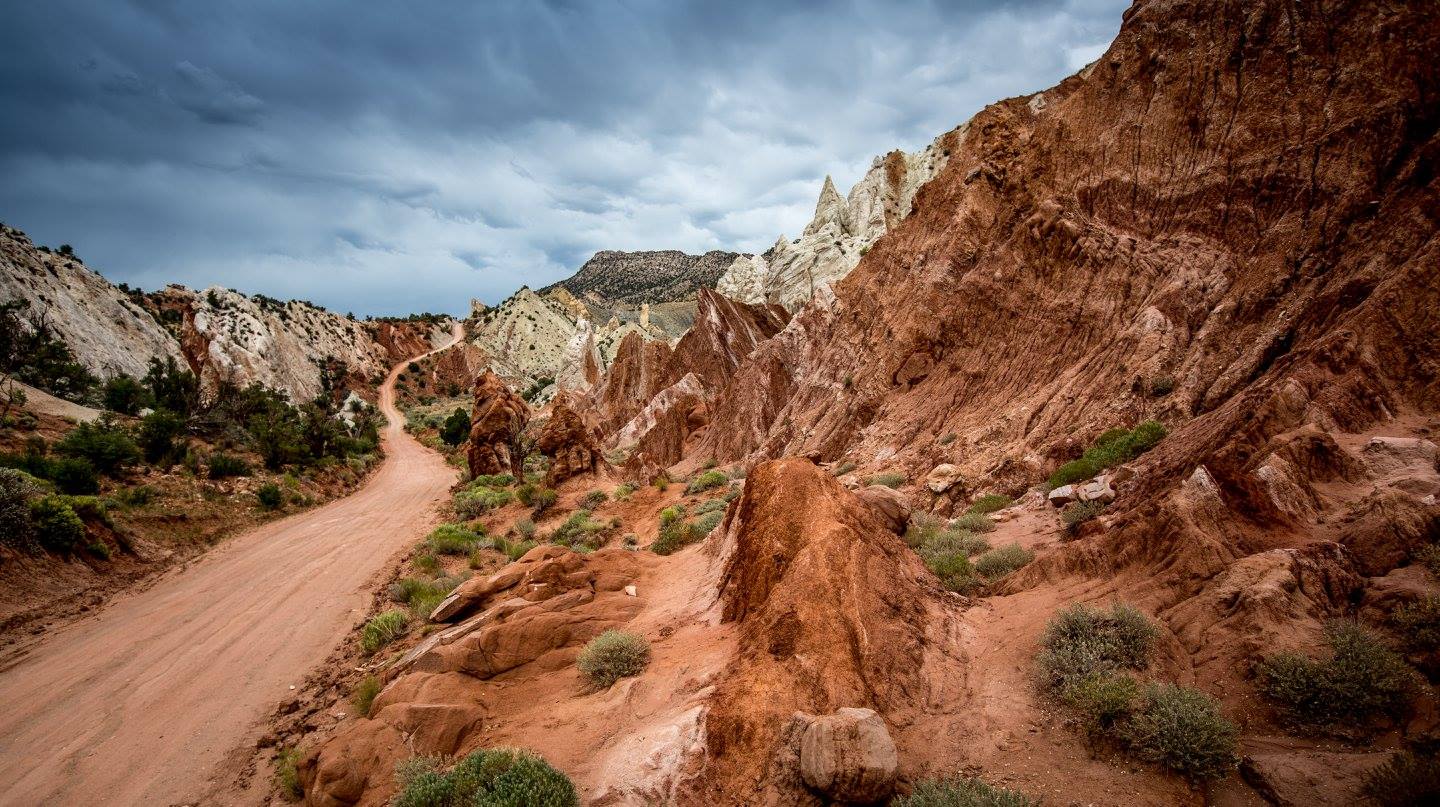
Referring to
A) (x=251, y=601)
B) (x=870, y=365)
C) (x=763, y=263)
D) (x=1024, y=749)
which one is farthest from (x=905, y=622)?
(x=763, y=263)

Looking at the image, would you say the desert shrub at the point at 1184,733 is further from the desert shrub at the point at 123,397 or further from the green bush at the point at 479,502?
the desert shrub at the point at 123,397

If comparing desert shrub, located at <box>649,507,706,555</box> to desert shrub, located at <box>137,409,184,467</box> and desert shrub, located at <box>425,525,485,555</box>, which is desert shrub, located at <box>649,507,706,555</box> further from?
desert shrub, located at <box>137,409,184,467</box>

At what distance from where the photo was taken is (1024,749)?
16.5 ft

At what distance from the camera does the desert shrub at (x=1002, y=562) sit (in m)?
8.93

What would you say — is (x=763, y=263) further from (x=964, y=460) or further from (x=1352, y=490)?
(x=1352, y=490)

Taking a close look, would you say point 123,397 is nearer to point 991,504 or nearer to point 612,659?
point 612,659

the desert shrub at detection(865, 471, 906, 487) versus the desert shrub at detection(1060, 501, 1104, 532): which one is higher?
the desert shrub at detection(1060, 501, 1104, 532)

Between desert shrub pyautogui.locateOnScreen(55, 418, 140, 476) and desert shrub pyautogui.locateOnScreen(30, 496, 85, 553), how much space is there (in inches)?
242

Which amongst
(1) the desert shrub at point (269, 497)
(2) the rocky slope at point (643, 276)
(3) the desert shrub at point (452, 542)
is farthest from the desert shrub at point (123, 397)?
(2) the rocky slope at point (643, 276)

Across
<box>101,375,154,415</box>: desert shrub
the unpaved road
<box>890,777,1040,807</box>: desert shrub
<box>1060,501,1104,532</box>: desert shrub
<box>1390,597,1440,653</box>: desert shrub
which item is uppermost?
<box>101,375,154,415</box>: desert shrub

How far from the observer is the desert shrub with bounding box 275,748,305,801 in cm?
643

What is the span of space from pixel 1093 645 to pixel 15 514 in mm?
20778

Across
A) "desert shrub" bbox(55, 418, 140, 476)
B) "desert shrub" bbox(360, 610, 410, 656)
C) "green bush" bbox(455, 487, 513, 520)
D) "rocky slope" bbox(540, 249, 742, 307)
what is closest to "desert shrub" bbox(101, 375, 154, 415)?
"desert shrub" bbox(55, 418, 140, 476)

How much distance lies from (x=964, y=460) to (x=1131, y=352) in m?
5.35
